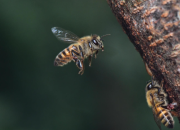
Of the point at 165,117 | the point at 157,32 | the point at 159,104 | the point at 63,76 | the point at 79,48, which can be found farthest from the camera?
the point at 63,76

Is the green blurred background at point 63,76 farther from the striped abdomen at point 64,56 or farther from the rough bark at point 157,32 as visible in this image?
the rough bark at point 157,32

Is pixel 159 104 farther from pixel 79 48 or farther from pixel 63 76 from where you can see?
pixel 63 76

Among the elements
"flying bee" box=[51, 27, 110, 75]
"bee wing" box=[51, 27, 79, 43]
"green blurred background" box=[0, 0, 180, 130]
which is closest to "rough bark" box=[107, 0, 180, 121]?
"flying bee" box=[51, 27, 110, 75]

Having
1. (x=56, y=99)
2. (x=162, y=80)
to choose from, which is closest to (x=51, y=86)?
(x=56, y=99)

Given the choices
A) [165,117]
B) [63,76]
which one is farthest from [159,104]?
[63,76]

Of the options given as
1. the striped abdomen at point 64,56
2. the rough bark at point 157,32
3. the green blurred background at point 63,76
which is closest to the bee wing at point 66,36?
the striped abdomen at point 64,56

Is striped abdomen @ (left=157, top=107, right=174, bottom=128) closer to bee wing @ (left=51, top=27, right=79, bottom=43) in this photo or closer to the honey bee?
the honey bee
